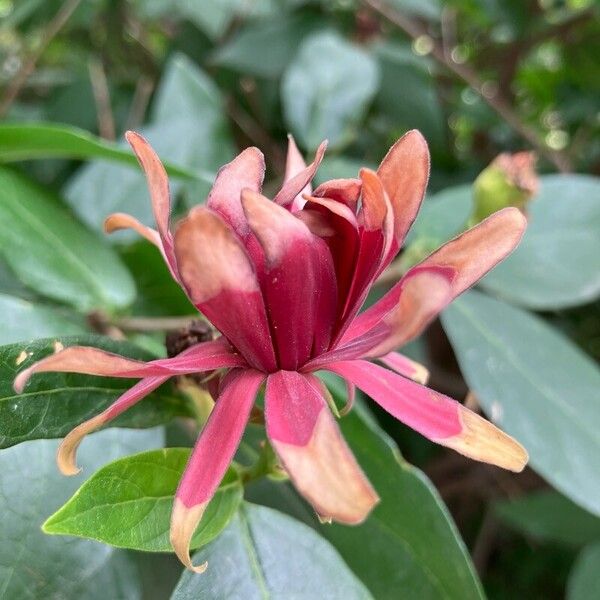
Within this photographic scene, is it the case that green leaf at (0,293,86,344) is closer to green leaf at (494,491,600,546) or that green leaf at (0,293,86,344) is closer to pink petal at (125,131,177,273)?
pink petal at (125,131,177,273)

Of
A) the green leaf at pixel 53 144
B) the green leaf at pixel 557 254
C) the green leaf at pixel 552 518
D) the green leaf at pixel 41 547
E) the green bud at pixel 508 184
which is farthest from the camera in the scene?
the green leaf at pixel 552 518

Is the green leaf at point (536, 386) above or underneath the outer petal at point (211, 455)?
underneath

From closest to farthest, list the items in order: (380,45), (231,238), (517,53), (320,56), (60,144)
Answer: (231,238) < (60,144) < (320,56) < (380,45) < (517,53)

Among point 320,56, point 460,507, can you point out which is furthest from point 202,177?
point 460,507

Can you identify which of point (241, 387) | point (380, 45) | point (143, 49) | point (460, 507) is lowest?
point (460, 507)

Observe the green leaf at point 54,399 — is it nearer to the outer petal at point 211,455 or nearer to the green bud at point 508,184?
the outer petal at point 211,455

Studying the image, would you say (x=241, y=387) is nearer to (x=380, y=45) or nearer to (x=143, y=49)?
(x=380, y=45)

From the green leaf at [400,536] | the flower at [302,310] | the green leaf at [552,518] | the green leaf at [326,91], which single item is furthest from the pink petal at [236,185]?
the green leaf at [552,518]

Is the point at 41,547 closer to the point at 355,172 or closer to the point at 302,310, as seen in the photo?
the point at 302,310
